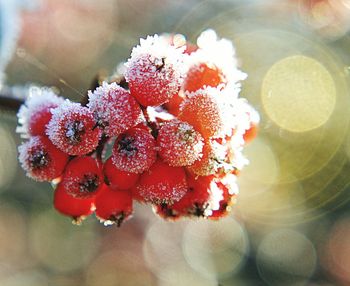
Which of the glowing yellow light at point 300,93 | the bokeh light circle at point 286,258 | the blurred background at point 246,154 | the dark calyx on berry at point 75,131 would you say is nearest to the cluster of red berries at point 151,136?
the dark calyx on berry at point 75,131

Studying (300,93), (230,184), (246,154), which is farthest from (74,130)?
(246,154)

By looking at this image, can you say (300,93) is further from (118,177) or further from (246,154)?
(118,177)

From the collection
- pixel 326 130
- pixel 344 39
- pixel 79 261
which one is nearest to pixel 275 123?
pixel 326 130

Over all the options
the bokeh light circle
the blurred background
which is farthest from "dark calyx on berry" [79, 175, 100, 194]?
the bokeh light circle

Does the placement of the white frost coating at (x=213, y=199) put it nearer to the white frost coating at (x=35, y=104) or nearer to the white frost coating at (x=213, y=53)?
the white frost coating at (x=213, y=53)

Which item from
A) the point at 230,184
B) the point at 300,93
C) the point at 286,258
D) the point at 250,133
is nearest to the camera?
the point at 230,184

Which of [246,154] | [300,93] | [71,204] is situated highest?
[300,93]
